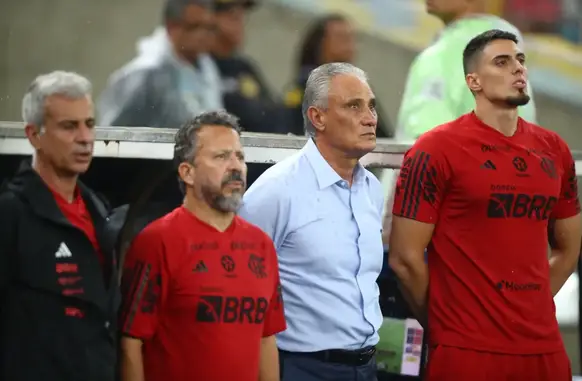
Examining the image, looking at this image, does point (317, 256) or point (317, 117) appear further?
point (317, 117)

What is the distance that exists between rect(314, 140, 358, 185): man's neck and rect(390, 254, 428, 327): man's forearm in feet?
1.19

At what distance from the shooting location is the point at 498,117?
4316 millimetres

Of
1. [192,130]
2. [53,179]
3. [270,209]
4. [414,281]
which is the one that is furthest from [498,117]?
[53,179]

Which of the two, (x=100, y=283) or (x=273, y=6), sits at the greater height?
(x=273, y=6)

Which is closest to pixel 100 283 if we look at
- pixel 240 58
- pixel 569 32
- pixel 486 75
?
pixel 486 75

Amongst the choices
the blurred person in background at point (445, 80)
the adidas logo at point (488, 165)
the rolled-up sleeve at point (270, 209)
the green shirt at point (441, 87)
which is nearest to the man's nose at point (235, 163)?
the rolled-up sleeve at point (270, 209)

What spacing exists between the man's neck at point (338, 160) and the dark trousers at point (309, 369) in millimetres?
609

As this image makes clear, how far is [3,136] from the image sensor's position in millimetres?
4367

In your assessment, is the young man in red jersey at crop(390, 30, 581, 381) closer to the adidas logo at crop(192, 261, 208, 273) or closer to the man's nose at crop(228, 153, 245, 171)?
the man's nose at crop(228, 153, 245, 171)

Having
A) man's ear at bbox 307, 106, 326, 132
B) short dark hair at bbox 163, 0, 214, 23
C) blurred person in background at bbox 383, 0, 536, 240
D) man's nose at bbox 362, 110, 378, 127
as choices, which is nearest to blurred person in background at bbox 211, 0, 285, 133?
short dark hair at bbox 163, 0, 214, 23

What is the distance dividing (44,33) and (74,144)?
4944mm

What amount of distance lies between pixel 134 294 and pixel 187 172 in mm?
413

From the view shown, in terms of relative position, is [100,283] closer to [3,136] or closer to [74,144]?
[74,144]

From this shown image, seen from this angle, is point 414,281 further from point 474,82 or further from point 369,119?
point 474,82
